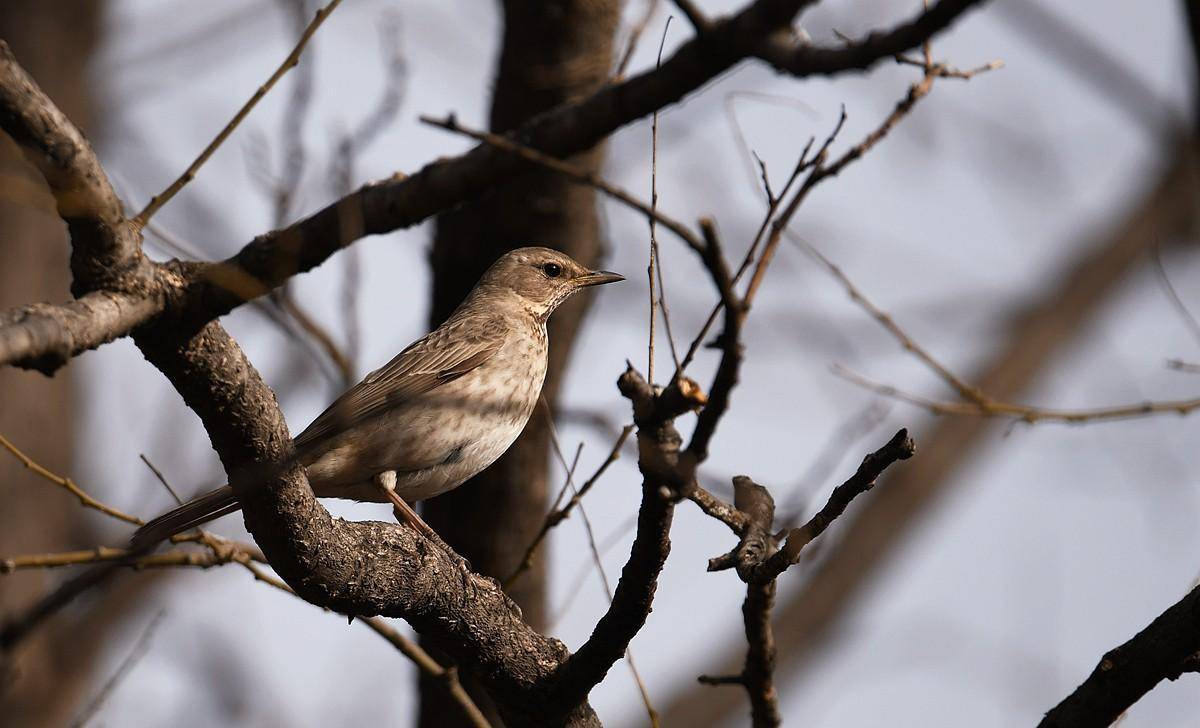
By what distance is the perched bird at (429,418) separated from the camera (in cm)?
625

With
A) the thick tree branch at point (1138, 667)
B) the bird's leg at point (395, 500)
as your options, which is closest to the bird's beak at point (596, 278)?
the bird's leg at point (395, 500)

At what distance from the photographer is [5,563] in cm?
448

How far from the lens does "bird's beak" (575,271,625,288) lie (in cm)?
762

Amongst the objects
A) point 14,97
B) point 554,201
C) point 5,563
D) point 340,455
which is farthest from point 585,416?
point 14,97

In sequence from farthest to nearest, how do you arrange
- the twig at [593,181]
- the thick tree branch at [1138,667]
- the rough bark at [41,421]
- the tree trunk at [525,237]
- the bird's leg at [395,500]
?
the rough bark at [41,421], the tree trunk at [525,237], the bird's leg at [395,500], the thick tree branch at [1138,667], the twig at [593,181]

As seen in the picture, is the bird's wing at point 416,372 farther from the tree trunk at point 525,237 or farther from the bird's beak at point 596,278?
the tree trunk at point 525,237

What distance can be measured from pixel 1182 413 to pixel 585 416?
357cm

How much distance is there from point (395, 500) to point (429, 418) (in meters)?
0.46

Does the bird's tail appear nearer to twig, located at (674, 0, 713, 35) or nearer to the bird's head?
the bird's head

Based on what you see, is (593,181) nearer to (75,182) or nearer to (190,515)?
(75,182)

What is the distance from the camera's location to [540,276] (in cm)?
768

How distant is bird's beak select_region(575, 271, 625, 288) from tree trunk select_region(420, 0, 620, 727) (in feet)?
0.87

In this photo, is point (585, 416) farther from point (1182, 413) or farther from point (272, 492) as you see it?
point (272, 492)

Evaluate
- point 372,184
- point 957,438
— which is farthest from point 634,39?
point 957,438
